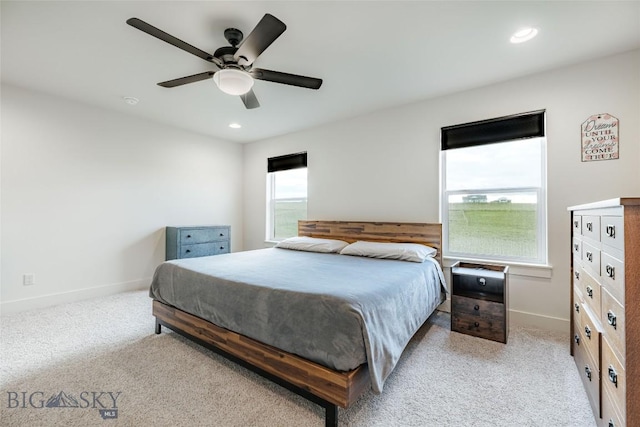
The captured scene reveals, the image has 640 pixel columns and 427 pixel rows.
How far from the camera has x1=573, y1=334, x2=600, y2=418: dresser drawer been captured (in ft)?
4.41

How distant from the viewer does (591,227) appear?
4.81 ft

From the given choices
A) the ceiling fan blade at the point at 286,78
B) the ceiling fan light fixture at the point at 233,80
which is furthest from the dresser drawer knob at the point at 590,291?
the ceiling fan light fixture at the point at 233,80

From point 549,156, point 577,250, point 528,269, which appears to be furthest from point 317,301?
Answer: point 549,156

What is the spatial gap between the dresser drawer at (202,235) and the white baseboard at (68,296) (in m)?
0.86

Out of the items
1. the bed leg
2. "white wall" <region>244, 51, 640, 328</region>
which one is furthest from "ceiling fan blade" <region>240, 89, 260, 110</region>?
the bed leg

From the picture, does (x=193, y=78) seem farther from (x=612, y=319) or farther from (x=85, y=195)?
(x=612, y=319)

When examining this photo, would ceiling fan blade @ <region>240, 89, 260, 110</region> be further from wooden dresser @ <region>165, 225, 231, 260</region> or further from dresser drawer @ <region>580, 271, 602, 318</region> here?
dresser drawer @ <region>580, 271, 602, 318</region>

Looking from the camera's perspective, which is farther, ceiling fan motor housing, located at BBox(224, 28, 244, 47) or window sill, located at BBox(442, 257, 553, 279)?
window sill, located at BBox(442, 257, 553, 279)

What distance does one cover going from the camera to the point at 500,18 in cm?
189

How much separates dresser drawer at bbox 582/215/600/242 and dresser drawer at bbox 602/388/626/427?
70 cm

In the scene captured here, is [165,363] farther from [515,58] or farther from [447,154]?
[515,58]

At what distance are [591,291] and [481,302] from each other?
40.2 inches

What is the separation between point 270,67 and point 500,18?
1846 mm

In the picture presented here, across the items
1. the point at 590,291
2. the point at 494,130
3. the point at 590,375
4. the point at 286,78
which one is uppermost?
the point at 286,78
